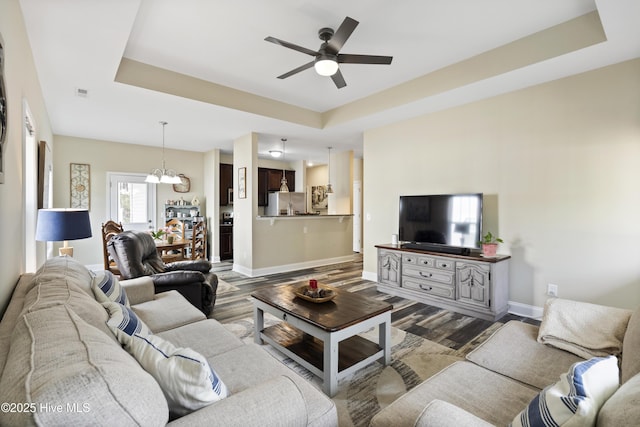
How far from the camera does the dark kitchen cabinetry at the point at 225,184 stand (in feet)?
24.1

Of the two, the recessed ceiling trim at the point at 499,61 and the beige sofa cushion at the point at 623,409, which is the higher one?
the recessed ceiling trim at the point at 499,61

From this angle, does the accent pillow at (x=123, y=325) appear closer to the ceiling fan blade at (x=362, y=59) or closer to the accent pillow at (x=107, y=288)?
the accent pillow at (x=107, y=288)

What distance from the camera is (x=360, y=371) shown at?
2.29 metres

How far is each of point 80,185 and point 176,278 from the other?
4.55 meters

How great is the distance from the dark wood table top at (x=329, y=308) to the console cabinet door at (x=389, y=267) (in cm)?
176

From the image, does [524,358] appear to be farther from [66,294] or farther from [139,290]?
[139,290]

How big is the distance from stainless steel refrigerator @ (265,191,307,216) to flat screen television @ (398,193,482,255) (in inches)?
157

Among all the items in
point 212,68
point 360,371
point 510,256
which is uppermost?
point 212,68

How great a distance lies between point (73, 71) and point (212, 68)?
4.34 ft

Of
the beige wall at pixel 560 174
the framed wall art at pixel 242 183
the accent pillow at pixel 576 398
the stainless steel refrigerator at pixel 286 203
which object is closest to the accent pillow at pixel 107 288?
the accent pillow at pixel 576 398

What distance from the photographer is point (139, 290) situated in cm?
260

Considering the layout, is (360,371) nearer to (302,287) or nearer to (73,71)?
(302,287)

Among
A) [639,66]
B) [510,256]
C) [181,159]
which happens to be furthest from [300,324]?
[181,159]

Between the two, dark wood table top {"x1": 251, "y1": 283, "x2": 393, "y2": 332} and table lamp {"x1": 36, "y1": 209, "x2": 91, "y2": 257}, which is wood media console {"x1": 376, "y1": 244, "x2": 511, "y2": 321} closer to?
dark wood table top {"x1": 251, "y1": 283, "x2": 393, "y2": 332}
